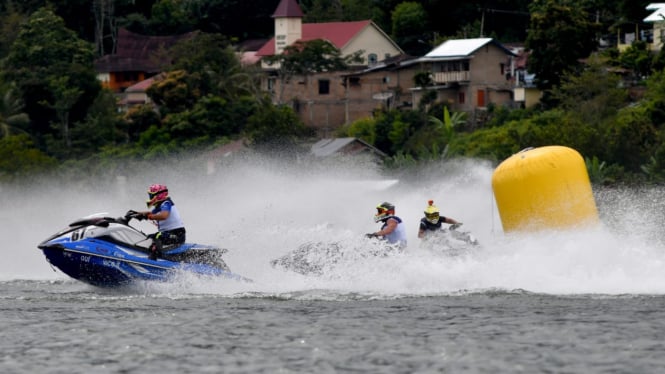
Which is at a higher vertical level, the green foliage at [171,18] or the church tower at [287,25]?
the green foliage at [171,18]

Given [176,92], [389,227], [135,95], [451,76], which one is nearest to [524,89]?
[451,76]

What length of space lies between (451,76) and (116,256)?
5233 centimetres

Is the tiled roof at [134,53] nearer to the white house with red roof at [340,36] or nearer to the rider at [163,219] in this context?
the white house with red roof at [340,36]

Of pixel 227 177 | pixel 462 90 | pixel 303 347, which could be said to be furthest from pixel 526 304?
pixel 462 90

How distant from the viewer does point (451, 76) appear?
76.4 m

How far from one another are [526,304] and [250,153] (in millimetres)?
43532

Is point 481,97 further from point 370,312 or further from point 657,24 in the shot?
point 370,312

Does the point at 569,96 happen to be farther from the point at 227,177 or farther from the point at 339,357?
the point at 339,357

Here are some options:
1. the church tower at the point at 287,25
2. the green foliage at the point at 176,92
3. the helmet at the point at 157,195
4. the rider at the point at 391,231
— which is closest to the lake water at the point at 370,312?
the rider at the point at 391,231

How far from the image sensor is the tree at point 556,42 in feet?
218

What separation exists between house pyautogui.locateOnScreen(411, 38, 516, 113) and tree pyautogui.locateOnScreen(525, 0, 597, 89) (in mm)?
7036

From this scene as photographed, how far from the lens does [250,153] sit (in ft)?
218

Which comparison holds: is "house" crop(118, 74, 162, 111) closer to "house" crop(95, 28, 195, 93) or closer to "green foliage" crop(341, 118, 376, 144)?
"house" crop(95, 28, 195, 93)

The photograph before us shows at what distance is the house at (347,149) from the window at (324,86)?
45.9 feet
